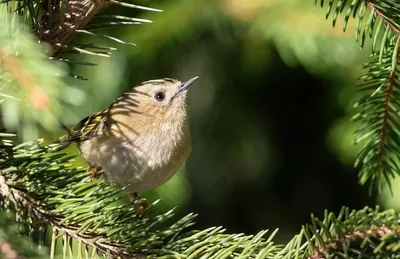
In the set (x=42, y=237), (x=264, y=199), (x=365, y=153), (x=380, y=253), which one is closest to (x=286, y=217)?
(x=264, y=199)

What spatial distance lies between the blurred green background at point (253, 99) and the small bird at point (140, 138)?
34 cm

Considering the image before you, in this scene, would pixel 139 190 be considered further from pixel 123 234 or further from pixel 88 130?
pixel 123 234

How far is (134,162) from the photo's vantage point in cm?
199

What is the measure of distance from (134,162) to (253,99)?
130 cm

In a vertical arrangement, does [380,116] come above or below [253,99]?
above

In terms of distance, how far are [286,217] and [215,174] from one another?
1.32 feet

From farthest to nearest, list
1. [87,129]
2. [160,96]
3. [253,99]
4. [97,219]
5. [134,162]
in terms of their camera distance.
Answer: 1. [253,99]
2. [160,96]
3. [87,129]
4. [134,162]
5. [97,219]

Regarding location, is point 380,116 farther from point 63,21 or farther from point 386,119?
point 63,21

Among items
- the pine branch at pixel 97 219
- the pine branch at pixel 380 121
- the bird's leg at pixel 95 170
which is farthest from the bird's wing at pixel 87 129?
the pine branch at pixel 380 121

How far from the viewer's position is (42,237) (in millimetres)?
1410

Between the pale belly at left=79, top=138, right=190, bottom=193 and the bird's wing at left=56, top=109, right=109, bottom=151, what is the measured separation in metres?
0.07

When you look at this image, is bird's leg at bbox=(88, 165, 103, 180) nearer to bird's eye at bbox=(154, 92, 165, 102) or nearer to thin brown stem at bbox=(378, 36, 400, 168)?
bird's eye at bbox=(154, 92, 165, 102)

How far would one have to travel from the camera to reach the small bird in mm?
1983

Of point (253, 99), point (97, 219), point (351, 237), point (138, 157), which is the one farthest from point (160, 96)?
point (351, 237)
